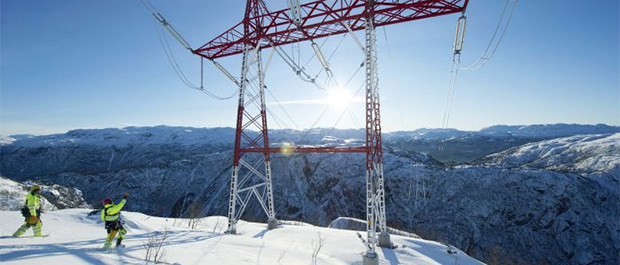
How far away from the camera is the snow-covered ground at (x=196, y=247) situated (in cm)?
631

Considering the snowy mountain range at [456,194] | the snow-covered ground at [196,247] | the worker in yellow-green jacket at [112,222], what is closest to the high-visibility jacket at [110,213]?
the worker in yellow-green jacket at [112,222]

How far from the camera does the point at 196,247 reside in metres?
8.65

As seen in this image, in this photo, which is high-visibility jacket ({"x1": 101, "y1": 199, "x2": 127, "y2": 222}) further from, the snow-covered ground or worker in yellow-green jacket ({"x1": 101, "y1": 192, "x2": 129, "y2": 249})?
the snow-covered ground

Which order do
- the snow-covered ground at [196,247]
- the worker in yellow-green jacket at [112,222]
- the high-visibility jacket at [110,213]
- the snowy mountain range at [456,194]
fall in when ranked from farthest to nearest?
1. the snowy mountain range at [456,194]
2. the high-visibility jacket at [110,213]
3. the worker in yellow-green jacket at [112,222]
4. the snow-covered ground at [196,247]

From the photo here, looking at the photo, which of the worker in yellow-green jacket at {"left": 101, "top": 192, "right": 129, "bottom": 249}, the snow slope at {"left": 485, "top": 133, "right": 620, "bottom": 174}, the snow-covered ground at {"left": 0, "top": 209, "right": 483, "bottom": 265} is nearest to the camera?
the snow-covered ground at {"left": 0, "top": 209, "right": 483, "bottom": 265}

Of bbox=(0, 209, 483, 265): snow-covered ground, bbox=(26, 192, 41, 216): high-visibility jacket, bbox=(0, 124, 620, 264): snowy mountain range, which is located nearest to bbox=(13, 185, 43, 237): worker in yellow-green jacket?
bbox=(26, 192, 41, 216): high-visibility jacket

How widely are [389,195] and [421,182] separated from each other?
480 centimetres

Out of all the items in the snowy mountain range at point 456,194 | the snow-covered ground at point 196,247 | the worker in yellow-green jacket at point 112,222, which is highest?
the worker in yellow-green jacket at point 112,222

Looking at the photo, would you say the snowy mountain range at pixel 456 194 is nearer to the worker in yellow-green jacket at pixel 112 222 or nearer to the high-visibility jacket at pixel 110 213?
the worker in yellow-green jacket at pixel 112 222

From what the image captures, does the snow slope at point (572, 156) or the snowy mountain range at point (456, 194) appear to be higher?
the snow slope at point (572, 156)

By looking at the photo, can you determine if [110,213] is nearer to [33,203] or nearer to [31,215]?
[31,215]

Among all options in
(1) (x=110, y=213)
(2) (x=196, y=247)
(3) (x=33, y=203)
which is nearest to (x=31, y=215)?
(3) (x=33, y=203)

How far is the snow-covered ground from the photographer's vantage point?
20.7 ft

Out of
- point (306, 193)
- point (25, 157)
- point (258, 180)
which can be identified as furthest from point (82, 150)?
point (306, 193)
